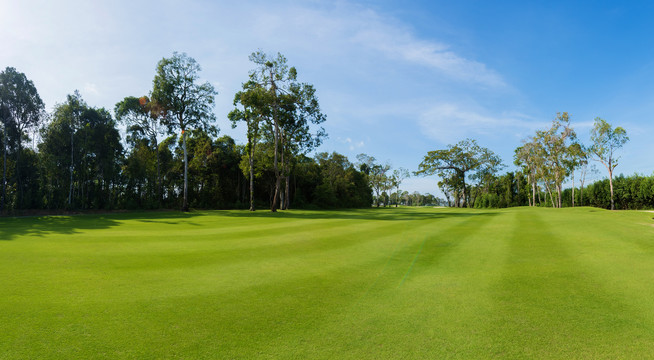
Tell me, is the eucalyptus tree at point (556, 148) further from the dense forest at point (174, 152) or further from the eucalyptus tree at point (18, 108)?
the eucalyptus tree at point (18, 108)

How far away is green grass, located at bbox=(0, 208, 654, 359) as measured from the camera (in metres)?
3.21

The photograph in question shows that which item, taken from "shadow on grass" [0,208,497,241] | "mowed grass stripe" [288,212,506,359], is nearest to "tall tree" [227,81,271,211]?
"shadow on grass" [0,208,497,241]

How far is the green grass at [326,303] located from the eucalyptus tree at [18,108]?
2929 cm

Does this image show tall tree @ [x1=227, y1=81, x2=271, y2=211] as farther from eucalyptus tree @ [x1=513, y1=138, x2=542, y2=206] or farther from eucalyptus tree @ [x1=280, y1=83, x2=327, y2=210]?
eucalyptus tree @ [x1=513, y1=138, x2=542, y2=206]

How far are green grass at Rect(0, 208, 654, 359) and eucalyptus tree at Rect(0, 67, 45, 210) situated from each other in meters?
29.3

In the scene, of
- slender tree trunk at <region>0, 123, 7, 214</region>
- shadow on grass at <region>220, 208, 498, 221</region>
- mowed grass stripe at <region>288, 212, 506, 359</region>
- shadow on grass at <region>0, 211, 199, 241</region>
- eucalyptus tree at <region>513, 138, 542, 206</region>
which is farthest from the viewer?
eucalyptus tree at <region>513, 138, 542, 206</region>

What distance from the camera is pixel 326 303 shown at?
4496 mm

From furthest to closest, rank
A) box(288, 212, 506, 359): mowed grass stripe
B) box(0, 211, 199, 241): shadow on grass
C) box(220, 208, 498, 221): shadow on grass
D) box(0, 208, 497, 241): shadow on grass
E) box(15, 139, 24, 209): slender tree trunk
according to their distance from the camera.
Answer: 1. box(15, 139, 24, 209): slender tree trunk
2. box(220, 208, 498, 221): shadow on grass
3. box(0, 208, 497, 241): shadow on grass
4. box(0, 211, 199, 241): shadow on grass
5. box(288, 212, 506, 359): mowed grass stripe

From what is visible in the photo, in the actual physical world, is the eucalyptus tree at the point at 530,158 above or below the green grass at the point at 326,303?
above

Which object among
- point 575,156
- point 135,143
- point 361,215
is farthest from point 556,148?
point 135,143

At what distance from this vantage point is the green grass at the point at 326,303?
10.5 feet

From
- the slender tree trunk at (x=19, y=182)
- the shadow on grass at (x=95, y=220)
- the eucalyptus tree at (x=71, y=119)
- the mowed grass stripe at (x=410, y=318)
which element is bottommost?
the mowed grass stripe at (x=410, y=318)

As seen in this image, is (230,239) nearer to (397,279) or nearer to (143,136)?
(397,279)

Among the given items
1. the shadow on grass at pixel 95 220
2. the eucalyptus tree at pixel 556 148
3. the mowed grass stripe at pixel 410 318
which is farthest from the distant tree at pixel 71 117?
the eucalyptus tree at pixel 556 148
